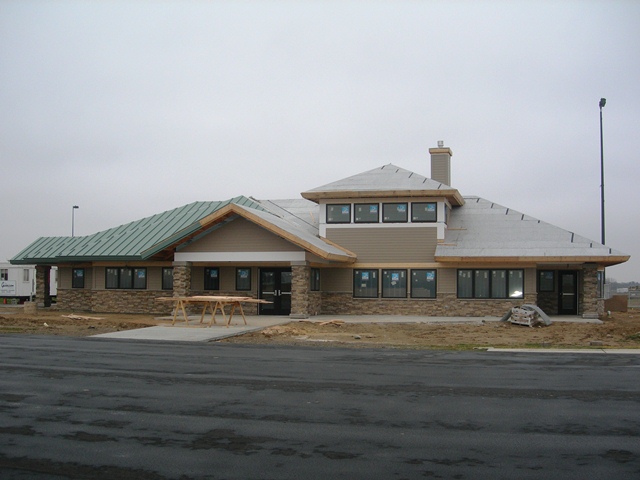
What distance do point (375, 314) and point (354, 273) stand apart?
2.00 m

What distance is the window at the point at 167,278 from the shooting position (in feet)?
102

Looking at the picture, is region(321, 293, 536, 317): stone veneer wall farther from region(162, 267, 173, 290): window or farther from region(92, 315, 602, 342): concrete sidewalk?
region(162, 267, 173, 290): window

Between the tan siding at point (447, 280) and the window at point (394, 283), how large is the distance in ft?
4.96

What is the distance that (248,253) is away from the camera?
26.9m

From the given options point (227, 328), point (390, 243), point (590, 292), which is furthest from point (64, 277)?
point (590, 292)

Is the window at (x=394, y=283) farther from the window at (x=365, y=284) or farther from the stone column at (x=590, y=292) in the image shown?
the stone column at (x=590, y=292)

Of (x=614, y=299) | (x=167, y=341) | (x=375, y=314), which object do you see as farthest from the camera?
(x=614, y=299)

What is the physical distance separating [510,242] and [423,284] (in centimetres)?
402

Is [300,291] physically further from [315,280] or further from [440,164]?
[440,164]

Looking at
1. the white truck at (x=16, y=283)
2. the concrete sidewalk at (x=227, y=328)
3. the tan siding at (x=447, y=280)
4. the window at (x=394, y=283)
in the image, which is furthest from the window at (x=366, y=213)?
the white truck at (x=16, y=283)

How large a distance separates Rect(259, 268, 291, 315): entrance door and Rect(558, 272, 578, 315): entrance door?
11.9m

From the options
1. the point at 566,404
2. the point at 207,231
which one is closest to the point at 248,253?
the point at 207,231

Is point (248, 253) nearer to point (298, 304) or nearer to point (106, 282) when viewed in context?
point (298, 304)

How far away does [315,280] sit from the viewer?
28984 mm
